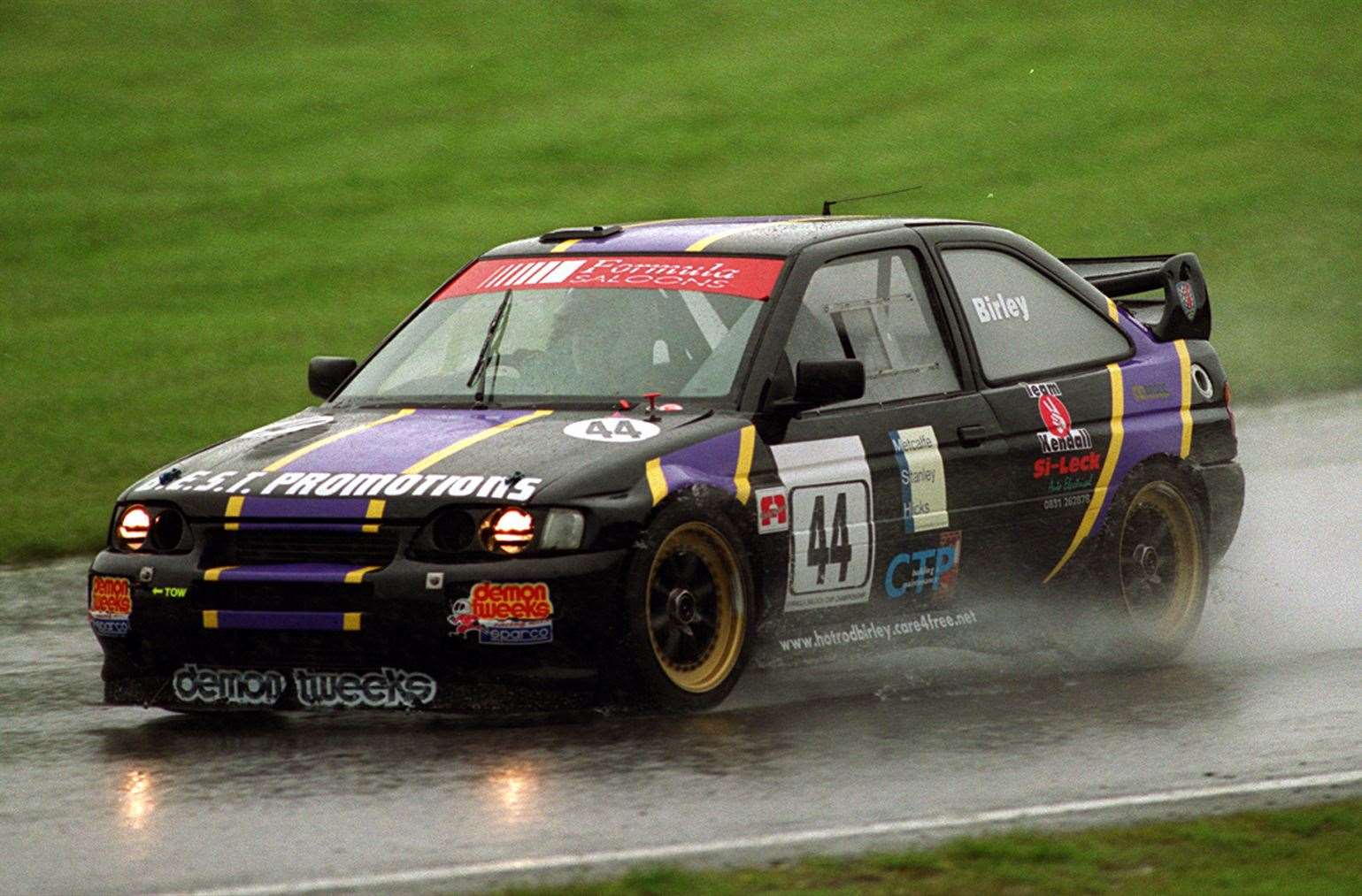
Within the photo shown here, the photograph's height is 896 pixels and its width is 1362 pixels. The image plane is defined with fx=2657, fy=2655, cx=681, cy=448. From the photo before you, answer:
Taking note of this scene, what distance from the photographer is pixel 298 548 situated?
307 inches

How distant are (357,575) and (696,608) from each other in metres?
1.03

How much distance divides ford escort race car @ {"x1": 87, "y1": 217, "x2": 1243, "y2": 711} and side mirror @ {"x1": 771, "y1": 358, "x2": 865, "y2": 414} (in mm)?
11

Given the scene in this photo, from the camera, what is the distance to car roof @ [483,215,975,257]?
9.07 m

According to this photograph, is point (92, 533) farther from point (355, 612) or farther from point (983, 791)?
point (983, 791)

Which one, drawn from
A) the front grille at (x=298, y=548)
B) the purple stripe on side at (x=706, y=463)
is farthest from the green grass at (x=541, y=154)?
the purple stripe on side at (x=706, y=463)

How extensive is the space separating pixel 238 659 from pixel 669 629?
1.28 m

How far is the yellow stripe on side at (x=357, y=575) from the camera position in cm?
767

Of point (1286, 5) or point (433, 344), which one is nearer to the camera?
point (433, 344)

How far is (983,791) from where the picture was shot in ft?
22.6

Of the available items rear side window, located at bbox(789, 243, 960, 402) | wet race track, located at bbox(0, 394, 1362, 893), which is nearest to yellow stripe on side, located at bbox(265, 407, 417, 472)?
wet race track, located at bbox(0, 394, 1362, 893)

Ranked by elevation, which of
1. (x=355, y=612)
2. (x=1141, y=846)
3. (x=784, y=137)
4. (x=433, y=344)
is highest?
(x=784, y=137)

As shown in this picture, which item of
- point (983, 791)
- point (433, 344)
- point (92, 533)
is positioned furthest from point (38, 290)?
point (983, 791)

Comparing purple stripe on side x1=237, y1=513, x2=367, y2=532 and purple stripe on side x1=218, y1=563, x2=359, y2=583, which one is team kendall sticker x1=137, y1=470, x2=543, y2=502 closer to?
purple stripe on side x1=237, y1=513, x2=367, y2=532

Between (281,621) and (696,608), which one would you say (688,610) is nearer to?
(696,608)
